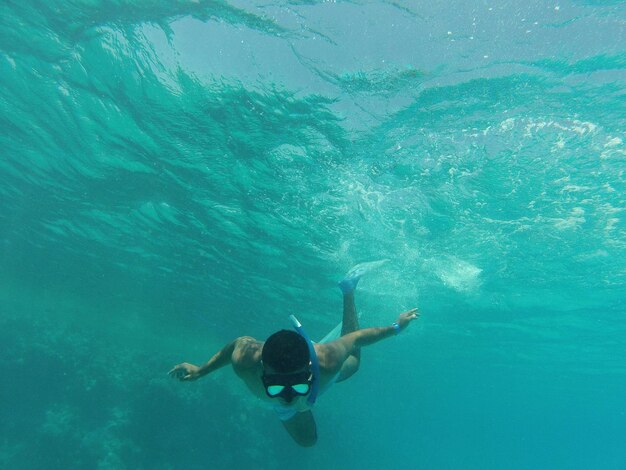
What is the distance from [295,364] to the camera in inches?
154

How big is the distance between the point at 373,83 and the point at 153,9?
5.88m

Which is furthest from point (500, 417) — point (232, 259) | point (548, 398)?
point (232, 259)

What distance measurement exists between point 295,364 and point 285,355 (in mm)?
142

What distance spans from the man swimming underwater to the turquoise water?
5.86 metres

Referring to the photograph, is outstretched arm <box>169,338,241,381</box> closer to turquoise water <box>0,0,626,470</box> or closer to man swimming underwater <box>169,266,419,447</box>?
man swimming underwater <box>169,266,419,447</box>

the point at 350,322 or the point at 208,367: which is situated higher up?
the point at 350,322

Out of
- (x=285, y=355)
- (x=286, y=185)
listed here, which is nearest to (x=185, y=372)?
(x=285, y=355)

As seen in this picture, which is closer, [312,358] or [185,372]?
[312,358]

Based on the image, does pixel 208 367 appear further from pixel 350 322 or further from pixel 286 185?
pixel 286 185

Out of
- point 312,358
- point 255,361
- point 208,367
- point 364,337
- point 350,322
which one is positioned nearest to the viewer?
point 312,358

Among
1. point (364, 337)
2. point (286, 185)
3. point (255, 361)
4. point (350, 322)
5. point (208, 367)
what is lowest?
point (208, 367)

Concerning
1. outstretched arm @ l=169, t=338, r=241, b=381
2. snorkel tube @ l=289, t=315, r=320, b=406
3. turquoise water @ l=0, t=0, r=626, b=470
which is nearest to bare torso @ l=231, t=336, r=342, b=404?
outstretched arm @ l=169, t=338, r=241, b=381

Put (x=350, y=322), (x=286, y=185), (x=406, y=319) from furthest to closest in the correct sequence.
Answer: (x=286, y=185) < (x=350, y=322) < (x=406, y=319)

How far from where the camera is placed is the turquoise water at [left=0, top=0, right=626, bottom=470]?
906cm
